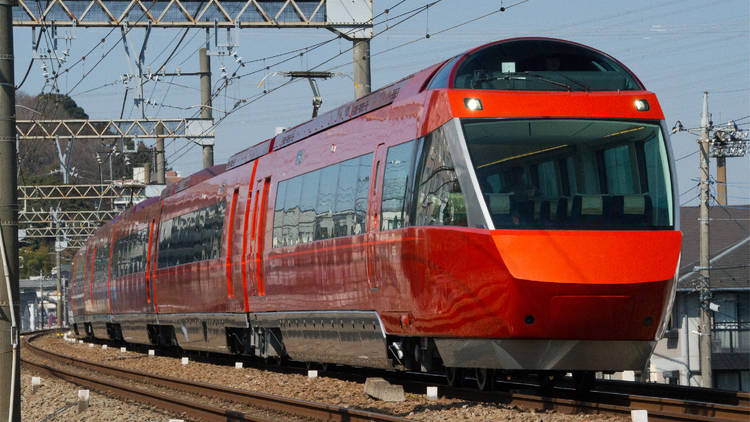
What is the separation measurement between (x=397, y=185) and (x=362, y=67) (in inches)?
281

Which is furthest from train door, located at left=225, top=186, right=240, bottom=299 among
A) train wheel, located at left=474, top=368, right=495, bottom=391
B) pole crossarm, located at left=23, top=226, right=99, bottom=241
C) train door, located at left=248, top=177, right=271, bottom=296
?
pole crossarm, located at left=23, top=226, right=99, bottom=241

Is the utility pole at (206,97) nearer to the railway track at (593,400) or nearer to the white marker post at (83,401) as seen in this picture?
the white marker post at (83,401)

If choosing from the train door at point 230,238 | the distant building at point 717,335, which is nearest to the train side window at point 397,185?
the train door at point 230,238

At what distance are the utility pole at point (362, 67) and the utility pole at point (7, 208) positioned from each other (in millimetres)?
7477

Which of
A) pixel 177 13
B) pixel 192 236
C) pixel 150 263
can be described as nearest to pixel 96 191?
pixel 150 263

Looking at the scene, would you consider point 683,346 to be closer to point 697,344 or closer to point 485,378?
point 697,344

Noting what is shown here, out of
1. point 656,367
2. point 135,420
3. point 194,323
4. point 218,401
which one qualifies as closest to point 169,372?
point 194,323

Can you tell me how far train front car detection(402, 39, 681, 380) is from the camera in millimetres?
11094

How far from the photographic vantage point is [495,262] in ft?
36.4

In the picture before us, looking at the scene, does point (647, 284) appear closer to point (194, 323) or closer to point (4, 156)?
point (4, 156)

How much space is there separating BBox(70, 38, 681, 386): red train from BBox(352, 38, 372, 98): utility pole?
10.2 ft

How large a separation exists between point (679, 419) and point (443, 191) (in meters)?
3.27

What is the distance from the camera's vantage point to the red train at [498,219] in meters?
11.1

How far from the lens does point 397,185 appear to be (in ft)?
43.4
